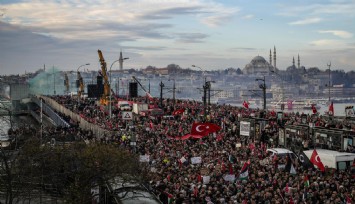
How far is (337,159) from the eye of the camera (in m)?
21.5

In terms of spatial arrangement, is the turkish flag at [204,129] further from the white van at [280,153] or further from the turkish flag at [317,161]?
the turkish flag at [317,161]

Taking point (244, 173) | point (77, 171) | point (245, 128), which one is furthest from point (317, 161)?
point (245, 128)

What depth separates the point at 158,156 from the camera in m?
26.7

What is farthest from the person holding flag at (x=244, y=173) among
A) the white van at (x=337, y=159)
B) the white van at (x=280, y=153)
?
the white van at (x=280, y=153)

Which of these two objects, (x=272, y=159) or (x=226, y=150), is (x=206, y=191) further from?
(x=226, y=150)

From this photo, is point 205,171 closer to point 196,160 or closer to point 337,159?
point 196,160

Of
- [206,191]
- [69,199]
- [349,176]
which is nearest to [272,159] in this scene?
[349,176]

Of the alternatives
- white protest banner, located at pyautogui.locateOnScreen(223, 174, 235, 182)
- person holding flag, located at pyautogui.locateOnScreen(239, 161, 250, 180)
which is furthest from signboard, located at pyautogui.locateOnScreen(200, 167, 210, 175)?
person holding flag, located at pyautogui.locateOnScreen(239, 161, 250, 180)

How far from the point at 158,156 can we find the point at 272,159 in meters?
6.55

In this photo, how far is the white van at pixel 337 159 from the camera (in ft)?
70.5

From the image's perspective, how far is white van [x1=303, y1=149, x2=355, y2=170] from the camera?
70.5 feet

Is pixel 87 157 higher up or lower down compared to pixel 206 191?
higher up

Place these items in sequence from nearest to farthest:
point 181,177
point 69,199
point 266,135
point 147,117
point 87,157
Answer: point 69,199, point 87,157, point 181,177, point 266,135, point 147,117

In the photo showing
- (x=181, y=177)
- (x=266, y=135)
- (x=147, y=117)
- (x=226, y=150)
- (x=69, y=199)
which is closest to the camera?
(x=69, y=199)
